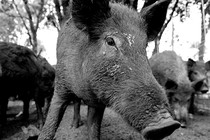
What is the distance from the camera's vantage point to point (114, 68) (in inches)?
76.3

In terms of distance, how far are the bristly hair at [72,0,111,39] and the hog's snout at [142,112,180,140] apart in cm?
112

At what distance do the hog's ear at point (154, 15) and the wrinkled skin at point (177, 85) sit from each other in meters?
3.30

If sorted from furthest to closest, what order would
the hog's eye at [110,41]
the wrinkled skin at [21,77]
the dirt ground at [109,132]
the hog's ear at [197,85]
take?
the hog's ear at [197,85]
the wrinkled skin at [21,77]
the dirt ground at [109,132]
the hog's eye at [110,41]

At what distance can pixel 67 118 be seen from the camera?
569cm

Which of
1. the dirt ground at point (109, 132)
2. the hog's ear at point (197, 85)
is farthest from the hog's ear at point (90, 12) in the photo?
the hog's ear at point (197, 85)

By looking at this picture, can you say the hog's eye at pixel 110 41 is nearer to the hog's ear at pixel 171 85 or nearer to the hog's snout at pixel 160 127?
the hog's snout at pixel 160 127

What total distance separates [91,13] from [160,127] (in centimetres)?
136

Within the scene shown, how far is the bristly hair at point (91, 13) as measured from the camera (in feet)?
6.97

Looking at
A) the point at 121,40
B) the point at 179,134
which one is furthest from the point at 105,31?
the point at 179,134

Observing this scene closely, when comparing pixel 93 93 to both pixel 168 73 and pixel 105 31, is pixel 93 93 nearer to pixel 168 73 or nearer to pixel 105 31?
pixel 105 31

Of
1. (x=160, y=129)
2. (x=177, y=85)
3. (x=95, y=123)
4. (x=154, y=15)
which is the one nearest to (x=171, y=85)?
(x=177, y=85)

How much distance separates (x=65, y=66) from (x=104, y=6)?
3.36 feet

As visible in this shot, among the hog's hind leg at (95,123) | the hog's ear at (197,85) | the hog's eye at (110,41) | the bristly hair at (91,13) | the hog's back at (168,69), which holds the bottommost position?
the hog's hind leg at (95,123)

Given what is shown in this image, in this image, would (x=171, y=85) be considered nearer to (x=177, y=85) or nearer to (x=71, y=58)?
(x=177, y=85)
